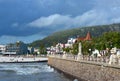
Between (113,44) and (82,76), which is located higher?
(113,44)

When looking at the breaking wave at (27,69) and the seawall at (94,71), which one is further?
the breaking wave at (27,69)

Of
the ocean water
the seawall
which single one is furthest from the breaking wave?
the seawall

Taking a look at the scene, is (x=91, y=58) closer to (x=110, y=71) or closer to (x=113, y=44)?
(x=110, y=71)

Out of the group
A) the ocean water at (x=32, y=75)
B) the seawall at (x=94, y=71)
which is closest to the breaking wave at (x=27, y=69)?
the ocean water at (x=32, y=75)

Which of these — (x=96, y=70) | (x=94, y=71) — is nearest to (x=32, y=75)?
(x=94, y=71)

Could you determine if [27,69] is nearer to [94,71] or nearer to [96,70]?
[94,71]

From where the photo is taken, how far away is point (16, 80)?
6216cm

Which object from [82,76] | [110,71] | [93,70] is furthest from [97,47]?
[110,71]

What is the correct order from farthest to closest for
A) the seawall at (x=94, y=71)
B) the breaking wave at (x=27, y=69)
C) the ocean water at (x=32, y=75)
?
the breaking wave at (x=27, y=69)
the ocean water at (x=32, y=75)
the seawall at (x=94, y=71)

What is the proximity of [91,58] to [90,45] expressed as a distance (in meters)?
57.1

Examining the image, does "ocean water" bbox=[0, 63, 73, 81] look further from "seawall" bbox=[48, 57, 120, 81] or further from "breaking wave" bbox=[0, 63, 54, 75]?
"seawall" bbox=[48, 57, 120, 81]

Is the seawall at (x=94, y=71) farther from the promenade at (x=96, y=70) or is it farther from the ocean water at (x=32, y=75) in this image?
the ocean water at (x=32, y=75)

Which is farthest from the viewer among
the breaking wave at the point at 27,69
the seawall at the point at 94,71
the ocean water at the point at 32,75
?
the breaking wave at the point at 27,69

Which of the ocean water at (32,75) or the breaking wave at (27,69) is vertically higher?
the breaking wave at (27,69)
